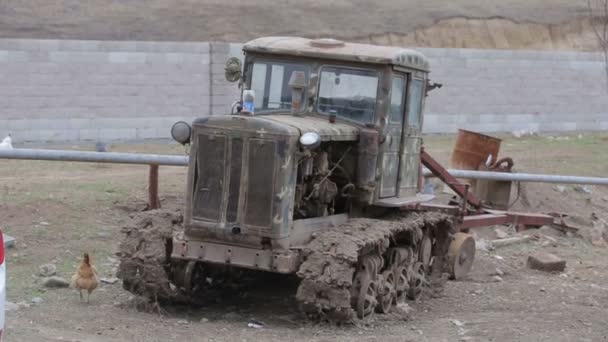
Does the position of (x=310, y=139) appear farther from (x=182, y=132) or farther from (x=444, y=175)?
(x=444, y=175)

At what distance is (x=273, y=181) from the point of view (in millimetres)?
9461

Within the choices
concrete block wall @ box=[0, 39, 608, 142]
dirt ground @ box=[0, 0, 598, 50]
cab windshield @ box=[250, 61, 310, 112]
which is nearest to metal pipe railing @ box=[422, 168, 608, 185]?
cab windshield @ box=[250, 61, 310, 112]

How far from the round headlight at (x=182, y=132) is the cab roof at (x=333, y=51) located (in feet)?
4.89

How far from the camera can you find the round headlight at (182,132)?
32.4 ft

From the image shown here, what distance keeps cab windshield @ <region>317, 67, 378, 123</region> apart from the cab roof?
155 mm

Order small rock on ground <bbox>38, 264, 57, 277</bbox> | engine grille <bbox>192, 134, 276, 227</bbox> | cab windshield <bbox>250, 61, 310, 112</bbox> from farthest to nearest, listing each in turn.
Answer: small rock on ground <bbox>38, 264, 57, 277</bbox>, cab windshield <bbox>250, 61, 310, 112</bbox>, engine grille <bbox>192, 134, 276, 227</bbox>

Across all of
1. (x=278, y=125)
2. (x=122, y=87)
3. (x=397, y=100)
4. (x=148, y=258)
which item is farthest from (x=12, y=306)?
(x=122, y=87)

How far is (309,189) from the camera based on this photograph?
10195 millimetres

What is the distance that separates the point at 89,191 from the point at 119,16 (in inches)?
644

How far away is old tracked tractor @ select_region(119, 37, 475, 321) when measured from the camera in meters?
9.48

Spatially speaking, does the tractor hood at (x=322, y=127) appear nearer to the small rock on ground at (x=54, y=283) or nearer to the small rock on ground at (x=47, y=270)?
the small rock on ground at (x=54, y=283)

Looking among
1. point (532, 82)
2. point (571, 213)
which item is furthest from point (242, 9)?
point (571, 213)

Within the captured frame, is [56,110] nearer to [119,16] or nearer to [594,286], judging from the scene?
[119,16]

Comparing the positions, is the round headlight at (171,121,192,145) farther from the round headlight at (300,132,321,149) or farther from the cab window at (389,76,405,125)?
the cab window at (389,76,405,125)
